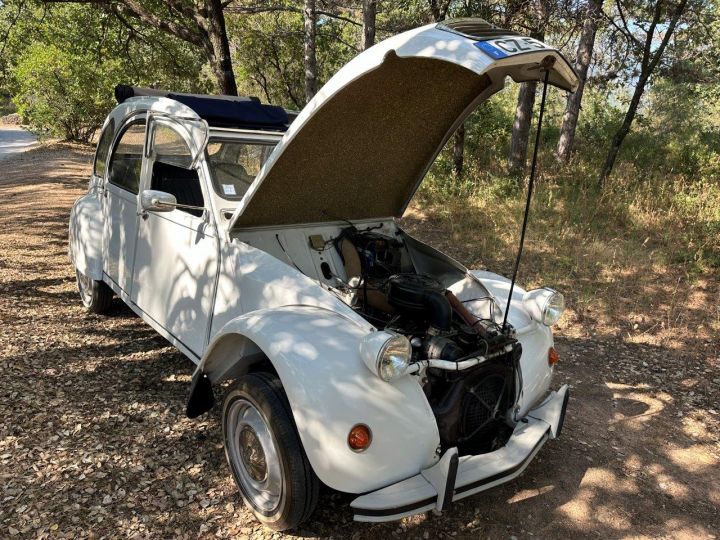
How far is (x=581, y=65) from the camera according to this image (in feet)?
33.0

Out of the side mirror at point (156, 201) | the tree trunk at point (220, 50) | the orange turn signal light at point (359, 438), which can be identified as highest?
the tree trunk at point (220, 50)

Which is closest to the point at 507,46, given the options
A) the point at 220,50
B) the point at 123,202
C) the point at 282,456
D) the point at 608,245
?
the point at 282,456

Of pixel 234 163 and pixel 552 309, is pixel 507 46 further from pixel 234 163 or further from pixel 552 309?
pixel 234 163

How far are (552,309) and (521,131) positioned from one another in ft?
24.7

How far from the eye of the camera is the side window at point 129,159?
4336mm

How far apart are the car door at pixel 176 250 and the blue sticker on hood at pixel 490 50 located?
204cm

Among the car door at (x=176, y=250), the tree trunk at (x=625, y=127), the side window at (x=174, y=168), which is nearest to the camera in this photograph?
the car door at (x=176, y=250)

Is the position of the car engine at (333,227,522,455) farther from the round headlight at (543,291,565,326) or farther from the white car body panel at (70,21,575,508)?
the round headlight at (543,291,565,326)

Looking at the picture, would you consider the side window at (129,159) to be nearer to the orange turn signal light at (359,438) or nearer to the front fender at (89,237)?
the front fender at (89,237)

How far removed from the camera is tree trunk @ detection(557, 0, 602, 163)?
29.3 feet

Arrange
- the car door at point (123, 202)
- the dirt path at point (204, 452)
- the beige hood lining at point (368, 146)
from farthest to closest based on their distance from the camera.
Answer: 1. the car door at point (123, 202)
2. the beige hood lining at point (368, 146)
3. the dirt path at point (204, 452)

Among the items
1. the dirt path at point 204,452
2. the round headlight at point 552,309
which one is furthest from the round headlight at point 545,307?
the dirt path at point 204,452

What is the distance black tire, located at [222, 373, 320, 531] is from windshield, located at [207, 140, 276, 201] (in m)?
1.51

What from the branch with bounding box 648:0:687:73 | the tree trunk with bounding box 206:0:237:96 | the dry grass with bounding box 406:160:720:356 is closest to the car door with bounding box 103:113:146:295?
the tree trunk with bounding box 206:0:237:96
